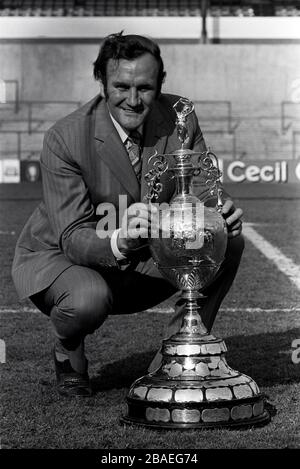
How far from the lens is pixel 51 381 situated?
3.90 metres

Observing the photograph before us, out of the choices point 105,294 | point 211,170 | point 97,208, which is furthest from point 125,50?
point 105,294

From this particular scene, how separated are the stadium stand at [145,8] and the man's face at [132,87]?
23.0 meters

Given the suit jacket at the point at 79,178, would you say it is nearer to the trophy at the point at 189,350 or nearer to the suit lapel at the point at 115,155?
the suit lapel at the point at 115,155

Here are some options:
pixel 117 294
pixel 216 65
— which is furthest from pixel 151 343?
pixel 216 65

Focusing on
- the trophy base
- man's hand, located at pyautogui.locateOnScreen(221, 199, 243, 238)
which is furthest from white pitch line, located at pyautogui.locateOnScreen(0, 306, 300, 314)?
the trophy base

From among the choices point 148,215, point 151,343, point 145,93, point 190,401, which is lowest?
point 151,343

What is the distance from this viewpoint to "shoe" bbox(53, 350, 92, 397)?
3625 mm

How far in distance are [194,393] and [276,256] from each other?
16.9 ft

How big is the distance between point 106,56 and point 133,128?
0.24 m

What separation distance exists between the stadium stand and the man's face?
23010 mm

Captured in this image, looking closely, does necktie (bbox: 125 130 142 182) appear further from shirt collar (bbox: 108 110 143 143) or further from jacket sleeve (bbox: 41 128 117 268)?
jacket sleeve (bbox: 41 128 117 268)

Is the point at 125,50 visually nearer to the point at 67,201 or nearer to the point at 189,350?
the point at 67,201
